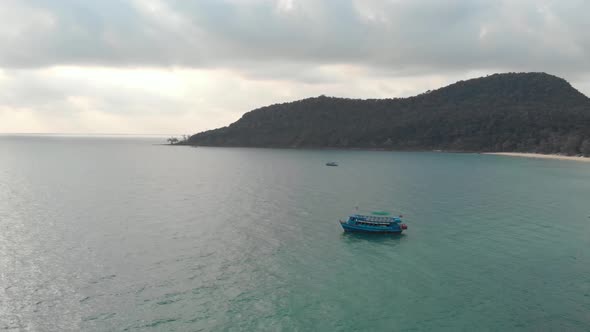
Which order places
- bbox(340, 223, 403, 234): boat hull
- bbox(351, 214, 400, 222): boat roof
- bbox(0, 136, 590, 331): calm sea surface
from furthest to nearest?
bbox(351, 214, 400, 222): boat roof
bbox(340, 223, 403, 234): boat hull
bbox(0, 136, 590, 331): calm sea surface

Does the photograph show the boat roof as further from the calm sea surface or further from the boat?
the calm sea surface

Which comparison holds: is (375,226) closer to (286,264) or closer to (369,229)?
(369,229)

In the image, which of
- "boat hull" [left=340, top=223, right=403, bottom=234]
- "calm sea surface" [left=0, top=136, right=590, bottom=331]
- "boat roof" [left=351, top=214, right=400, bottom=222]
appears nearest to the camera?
"calm sea surface" [left=0, top=136, right=590, bottom=331]

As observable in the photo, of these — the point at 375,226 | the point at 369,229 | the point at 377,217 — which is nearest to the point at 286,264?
the point at 369,229

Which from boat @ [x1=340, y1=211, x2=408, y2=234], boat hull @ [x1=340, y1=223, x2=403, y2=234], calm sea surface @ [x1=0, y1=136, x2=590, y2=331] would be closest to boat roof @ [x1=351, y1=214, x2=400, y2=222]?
boat @ [x1=340, y1=211, x2=408, y2=234]

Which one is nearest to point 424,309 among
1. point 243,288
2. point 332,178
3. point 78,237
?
point 243,288

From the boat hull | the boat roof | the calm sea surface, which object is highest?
the boat roof

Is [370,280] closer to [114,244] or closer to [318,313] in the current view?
[318,313]

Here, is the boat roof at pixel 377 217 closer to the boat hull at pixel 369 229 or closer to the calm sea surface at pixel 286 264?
the boat hull at pixel 369 229
